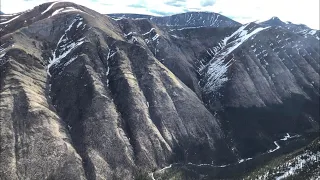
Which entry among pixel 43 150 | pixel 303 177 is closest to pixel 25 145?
pixel 43 150

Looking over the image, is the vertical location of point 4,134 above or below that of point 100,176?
above

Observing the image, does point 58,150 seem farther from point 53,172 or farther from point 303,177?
point 303,177

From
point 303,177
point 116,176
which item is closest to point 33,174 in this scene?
point 116,176

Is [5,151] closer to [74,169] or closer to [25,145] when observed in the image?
[25,145]

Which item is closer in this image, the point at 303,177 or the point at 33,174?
the point at 33,174

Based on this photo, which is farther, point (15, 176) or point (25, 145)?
point (25, 145)

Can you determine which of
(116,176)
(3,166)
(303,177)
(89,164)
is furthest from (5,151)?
(303,177)

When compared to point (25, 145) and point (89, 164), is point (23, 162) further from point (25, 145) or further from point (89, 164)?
point (89, 164)
